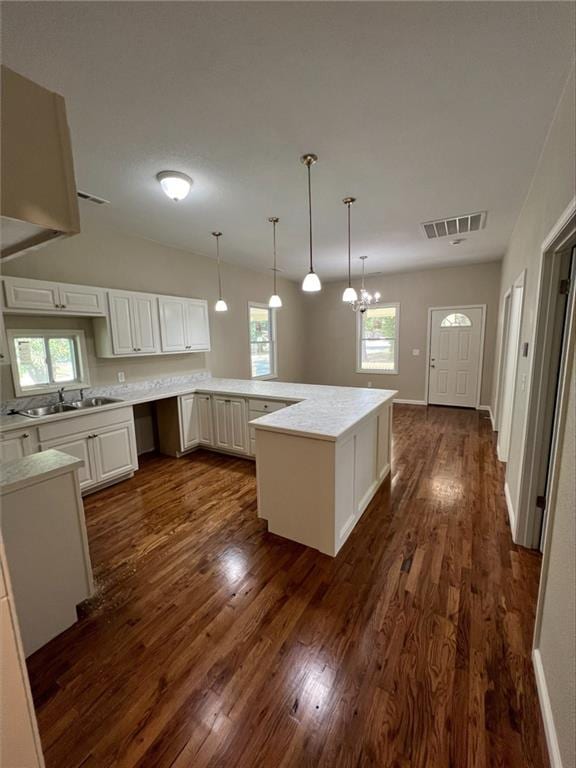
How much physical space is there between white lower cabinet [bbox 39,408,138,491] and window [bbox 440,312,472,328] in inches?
230

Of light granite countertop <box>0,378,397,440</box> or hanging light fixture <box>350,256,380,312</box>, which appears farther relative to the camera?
hanging light fixture <box>350,256,380,312</box>

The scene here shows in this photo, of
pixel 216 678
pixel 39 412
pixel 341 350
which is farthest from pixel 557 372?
pixel 341 350

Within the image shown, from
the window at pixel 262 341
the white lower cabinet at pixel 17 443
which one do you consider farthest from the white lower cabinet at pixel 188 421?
the window at pixel 262 341

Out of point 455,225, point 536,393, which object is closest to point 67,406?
point 536,393

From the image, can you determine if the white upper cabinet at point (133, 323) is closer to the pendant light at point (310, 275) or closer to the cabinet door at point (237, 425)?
the cabinet door at point (237, 425)

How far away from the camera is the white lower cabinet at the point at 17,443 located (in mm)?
2473

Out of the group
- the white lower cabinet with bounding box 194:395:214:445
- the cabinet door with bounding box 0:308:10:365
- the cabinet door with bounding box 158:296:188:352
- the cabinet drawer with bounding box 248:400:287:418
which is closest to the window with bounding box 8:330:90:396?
the cabinet door with bounding box 0:308:10:365

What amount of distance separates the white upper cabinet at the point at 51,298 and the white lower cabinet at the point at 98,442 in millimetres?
1025

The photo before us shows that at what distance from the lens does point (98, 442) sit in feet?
10.1

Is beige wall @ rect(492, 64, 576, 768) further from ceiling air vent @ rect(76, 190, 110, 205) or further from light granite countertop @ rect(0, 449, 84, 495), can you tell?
ceiling air vent @ rect(76, 190, 110, 205)

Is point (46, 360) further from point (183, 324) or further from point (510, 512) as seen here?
point (510, 512)

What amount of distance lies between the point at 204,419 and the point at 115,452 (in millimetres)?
1109

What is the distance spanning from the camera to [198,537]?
2.43m

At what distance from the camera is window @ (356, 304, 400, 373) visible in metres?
6.88
